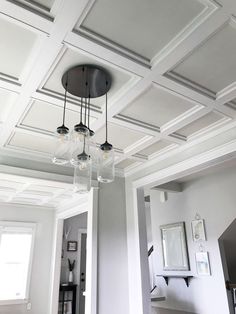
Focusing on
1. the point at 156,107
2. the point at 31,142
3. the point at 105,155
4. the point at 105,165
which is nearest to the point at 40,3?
the point at 105,155

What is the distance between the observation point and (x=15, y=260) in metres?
5.84

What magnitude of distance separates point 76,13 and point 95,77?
559mm

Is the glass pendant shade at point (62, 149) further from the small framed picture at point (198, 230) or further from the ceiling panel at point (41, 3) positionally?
the small framed picture at point (198, 230)

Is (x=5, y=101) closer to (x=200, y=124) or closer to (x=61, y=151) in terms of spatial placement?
(x=61, y=151)

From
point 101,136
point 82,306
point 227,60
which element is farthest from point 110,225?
point 82,306

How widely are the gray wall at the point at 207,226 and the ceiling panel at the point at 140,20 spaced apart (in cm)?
365

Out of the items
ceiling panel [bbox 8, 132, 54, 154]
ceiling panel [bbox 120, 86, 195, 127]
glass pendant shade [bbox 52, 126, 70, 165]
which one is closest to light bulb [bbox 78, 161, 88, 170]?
glass pendant shade [bbox 52, 126, 70, 165]

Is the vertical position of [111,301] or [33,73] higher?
[33,73]

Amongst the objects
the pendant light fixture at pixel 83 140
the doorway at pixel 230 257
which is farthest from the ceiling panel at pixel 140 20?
the doorway at pixel 230 257

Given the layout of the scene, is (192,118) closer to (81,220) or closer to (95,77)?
(95,77)

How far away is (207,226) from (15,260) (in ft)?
13.8

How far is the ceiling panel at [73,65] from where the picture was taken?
1886 mm

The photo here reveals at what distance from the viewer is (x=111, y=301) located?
3.50 meters

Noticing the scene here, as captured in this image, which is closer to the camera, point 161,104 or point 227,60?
point 227,60
